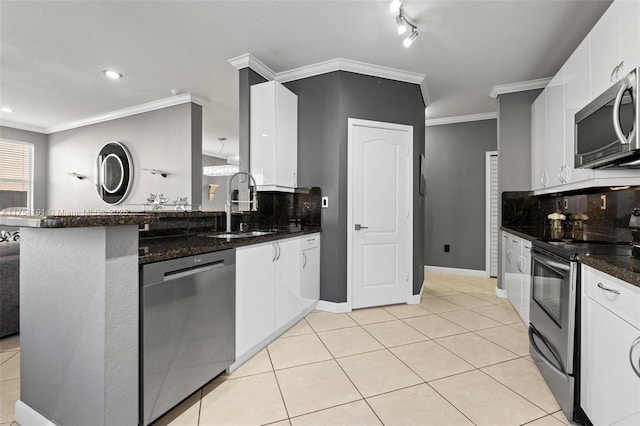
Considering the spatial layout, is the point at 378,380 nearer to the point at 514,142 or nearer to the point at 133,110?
the point at 514,142

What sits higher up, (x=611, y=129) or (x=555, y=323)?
(x=611, y=129)

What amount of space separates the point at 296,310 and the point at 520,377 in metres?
1.73

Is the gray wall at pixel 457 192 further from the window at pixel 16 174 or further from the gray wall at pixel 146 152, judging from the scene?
the window at pixel 16 174

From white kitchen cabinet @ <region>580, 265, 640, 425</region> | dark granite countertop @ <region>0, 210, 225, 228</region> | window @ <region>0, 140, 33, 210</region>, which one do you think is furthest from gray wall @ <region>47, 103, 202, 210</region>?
white kitchen cabinet @ <region>580, 265, 640, 425</region>

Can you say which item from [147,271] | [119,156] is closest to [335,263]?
[147,271]

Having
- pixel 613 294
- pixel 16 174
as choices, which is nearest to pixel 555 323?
pixel 613 294

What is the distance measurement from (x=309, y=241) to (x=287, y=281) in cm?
55

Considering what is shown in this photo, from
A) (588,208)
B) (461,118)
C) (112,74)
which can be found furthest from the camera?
(461,118)

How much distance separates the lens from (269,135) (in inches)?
122

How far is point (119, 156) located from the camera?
5020 mm

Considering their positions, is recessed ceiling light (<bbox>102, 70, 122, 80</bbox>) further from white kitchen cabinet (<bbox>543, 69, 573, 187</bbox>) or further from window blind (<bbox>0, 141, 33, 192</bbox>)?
white kitchen cabinet (<bbox>543, 69, 573, 187</bbox>)

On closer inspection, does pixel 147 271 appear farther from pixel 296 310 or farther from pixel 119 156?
pixel 119 156

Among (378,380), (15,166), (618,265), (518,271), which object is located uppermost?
(15,166)

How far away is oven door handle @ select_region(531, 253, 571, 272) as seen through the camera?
64.3 inches
